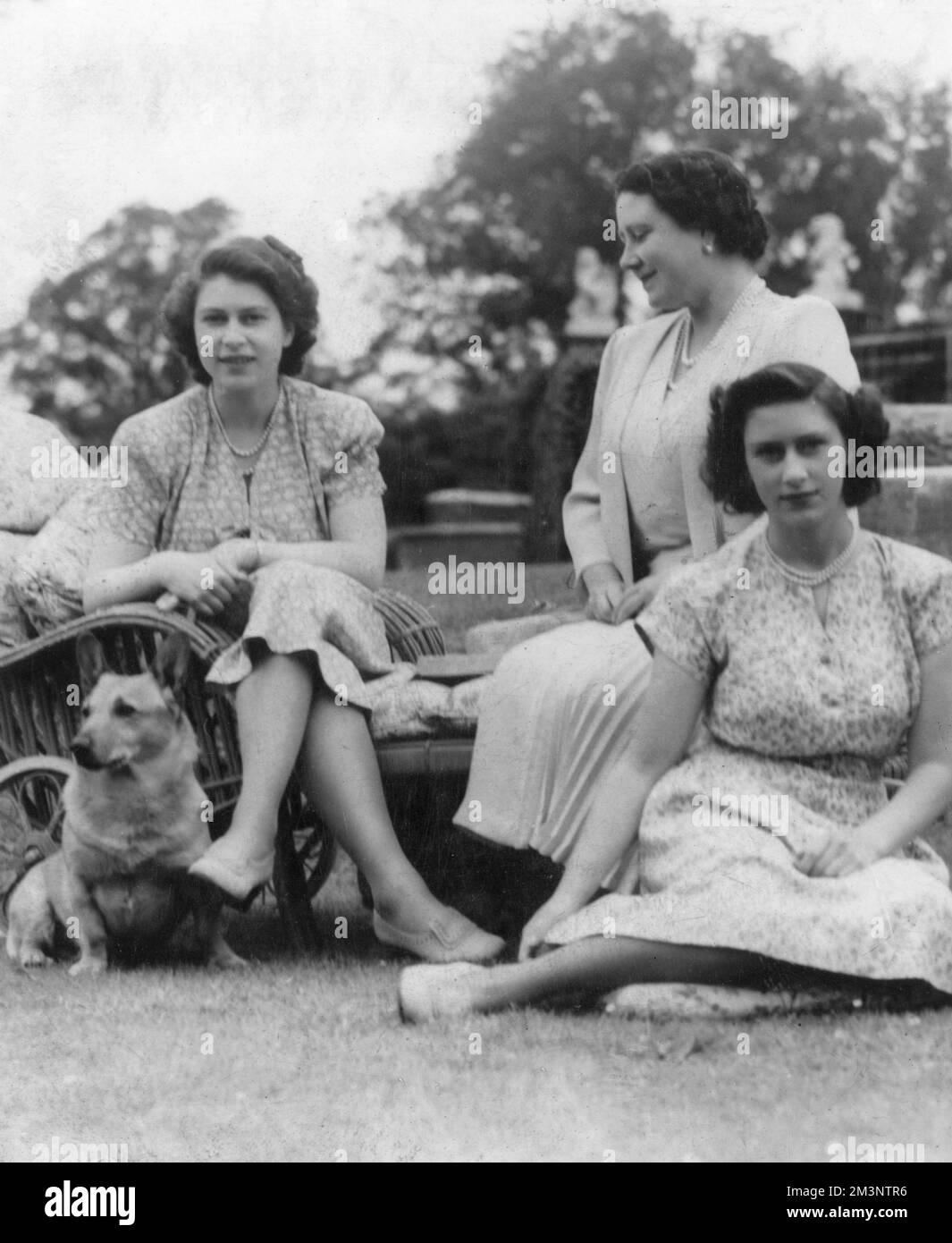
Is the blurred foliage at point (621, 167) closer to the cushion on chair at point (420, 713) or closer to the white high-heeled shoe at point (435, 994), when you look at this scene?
the cushion on chair at point (420, 713)

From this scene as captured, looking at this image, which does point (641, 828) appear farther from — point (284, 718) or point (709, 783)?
point (284, 718)

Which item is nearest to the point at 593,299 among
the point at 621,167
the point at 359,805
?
the point at 621,167

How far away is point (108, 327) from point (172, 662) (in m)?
4.63

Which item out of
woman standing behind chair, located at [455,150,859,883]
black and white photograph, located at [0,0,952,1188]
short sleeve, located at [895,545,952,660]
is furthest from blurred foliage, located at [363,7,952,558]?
short sleeve, located at [895,545,952,660]

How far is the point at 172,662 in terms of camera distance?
12.8 feet

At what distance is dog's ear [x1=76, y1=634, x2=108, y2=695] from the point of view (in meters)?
3.92

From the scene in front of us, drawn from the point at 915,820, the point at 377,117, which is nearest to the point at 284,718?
the point at 915,820

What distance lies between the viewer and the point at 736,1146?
2.59m

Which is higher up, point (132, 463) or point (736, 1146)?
point (132, 463)

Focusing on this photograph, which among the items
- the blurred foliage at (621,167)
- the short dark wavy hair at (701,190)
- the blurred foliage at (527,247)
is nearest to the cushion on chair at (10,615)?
the short dark wavy hair at (701,190)

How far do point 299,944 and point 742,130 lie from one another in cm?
849

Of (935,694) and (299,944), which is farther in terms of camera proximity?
(299,944)

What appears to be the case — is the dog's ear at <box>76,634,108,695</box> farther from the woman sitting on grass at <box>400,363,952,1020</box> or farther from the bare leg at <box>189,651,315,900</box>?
the woman sitting on grass at <box>400,363,952,1020</box>

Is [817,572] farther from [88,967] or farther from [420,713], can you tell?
[88,967]
